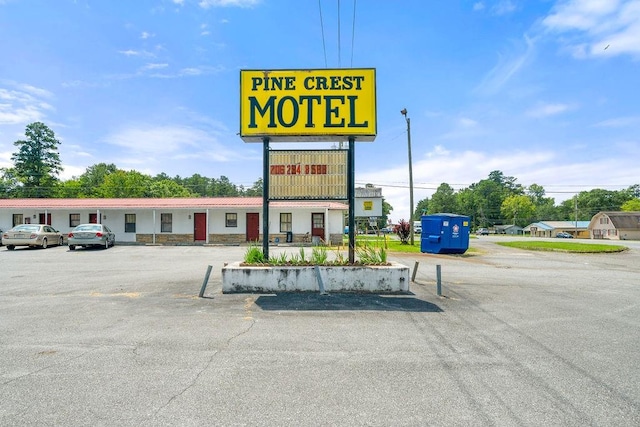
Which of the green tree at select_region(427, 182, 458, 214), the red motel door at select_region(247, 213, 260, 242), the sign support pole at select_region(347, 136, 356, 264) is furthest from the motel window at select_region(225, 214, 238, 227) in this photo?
the green tree at select_region(427, 182, 458, 214)

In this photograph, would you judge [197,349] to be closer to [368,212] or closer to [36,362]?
[36,362]

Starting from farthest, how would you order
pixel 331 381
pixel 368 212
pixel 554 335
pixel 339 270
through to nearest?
1. pixel 368 212
2. pixel 339 270
3. pixel 554 335
4. pixel 331 381

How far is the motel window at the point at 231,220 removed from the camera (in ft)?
85.1

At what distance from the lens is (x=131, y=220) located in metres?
26.7

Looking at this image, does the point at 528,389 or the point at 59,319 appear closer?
the point at 528,389

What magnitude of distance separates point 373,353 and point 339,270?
3590 mm

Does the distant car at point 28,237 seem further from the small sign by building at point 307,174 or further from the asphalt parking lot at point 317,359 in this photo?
the small sign by building at point 307,174

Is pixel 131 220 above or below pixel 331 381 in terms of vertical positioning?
above

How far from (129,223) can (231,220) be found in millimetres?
7964

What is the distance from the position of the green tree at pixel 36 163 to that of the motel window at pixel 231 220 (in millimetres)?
52607

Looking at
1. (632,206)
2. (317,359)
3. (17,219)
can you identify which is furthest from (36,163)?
(632,206)

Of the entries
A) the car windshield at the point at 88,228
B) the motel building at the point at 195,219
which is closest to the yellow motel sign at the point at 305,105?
the car windshield at the point at 88,228

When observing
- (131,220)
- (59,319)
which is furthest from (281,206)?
(59,319)

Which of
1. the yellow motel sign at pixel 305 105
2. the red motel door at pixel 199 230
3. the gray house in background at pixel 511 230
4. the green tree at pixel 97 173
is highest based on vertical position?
the green tree at pixel 97 173
